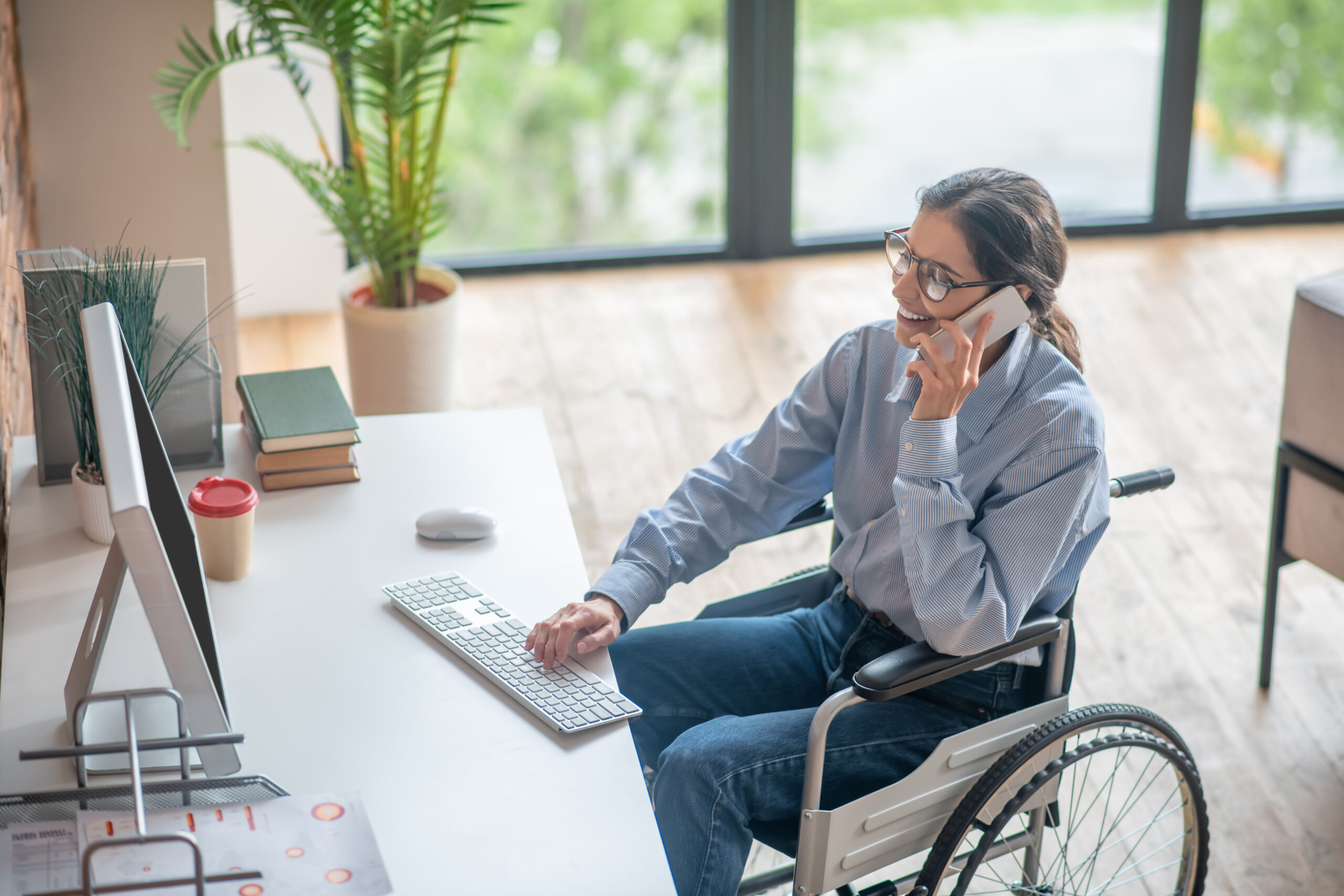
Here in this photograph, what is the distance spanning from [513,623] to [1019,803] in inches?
24.3

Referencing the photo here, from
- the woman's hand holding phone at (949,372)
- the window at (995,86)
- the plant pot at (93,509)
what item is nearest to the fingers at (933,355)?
the woman's hand holding phone at (949,372)

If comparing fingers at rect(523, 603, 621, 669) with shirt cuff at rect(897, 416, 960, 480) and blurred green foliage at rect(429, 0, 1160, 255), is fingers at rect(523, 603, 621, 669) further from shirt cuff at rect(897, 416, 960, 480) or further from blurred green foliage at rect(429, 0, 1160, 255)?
blurred green foliage at rect(429, 0, 1160, 255)

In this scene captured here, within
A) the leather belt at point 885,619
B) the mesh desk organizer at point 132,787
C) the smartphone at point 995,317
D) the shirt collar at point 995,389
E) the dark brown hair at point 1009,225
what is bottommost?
the leather belt at point 885,619

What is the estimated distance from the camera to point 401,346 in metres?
3.40

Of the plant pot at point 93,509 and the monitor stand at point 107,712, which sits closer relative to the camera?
the monitor stand at point 107,712

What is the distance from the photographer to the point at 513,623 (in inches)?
62.5

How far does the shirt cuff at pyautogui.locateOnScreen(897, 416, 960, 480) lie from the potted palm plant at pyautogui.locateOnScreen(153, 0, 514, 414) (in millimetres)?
1830

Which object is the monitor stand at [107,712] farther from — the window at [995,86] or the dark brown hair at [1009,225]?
the window at [995,86]

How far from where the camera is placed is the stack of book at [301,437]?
186 centimetres

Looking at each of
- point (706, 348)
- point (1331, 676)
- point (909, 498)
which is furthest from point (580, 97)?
point (909, 498)

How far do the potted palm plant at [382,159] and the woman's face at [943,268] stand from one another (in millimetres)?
1683

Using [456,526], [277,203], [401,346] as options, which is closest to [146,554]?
[456,526]

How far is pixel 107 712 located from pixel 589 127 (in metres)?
5.24

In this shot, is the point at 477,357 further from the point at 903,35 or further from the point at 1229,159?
the point at 1229,159
